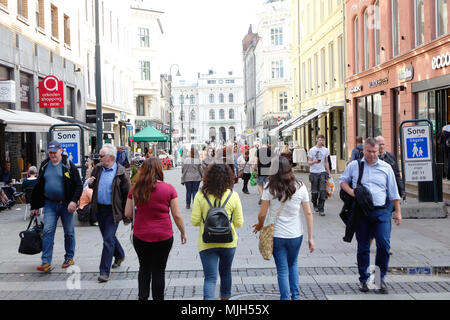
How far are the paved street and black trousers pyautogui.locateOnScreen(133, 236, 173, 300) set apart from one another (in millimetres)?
891

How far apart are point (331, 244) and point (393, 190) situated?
2930mm

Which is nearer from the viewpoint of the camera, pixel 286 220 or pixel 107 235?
pixel 286 220

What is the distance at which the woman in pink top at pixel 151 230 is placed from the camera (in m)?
5.64

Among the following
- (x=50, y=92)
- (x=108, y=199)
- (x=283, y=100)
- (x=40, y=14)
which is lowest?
(x=108, y=199)

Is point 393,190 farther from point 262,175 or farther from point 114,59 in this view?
A: point 114,59

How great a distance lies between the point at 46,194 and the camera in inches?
315

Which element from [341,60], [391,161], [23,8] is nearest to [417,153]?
[391,161]

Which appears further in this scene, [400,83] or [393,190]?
[400,83]

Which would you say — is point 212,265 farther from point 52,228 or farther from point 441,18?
point 441,18

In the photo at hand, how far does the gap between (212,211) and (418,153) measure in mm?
7994

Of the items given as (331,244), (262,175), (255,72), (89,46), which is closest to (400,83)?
(262,175)

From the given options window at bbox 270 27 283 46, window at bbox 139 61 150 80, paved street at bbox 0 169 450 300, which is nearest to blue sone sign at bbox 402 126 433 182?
paved street at bbox 0 169 450 300

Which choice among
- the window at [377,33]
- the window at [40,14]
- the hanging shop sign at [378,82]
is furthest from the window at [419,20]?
the window at [40,14]

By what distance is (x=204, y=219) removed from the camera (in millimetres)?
5672
